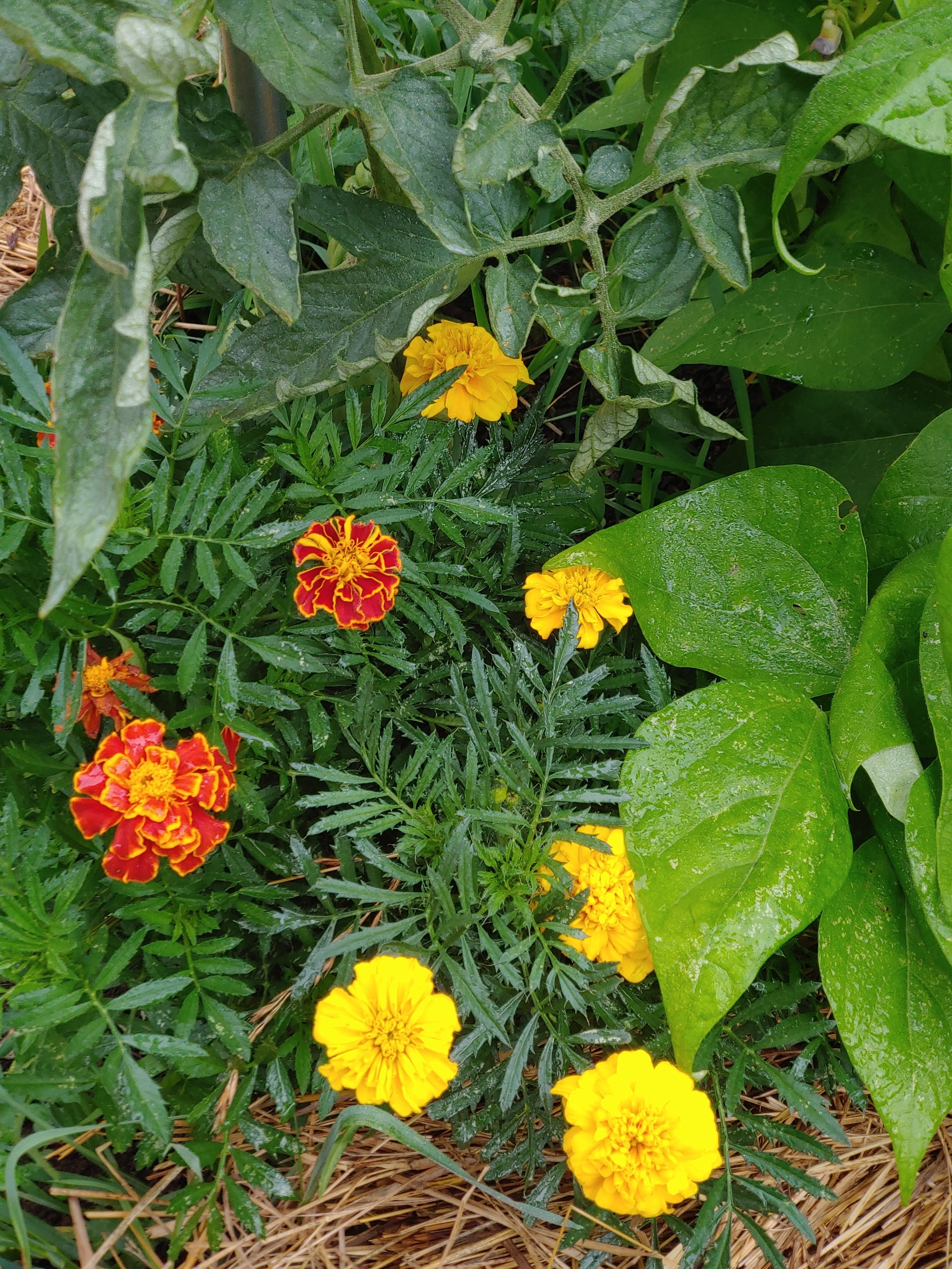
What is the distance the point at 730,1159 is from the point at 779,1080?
0.34 ft

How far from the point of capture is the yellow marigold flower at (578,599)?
2.67 feet

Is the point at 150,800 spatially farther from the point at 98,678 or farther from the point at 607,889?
the point at 607,889

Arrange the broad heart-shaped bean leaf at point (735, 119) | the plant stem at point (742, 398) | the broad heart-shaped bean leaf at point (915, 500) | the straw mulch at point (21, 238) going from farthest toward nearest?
the straw mulch at point (21, 238), the plant stem at point (742, 398), the broad heart-shaped bean leaf at point (915, 500), the broad heart-shaped bean leaf at point (735, 119)

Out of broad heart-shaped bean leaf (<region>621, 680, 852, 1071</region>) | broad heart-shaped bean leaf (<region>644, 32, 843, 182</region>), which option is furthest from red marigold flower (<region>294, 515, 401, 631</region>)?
broad heart-shaped bean leaf (<region>644, 32, 843, 182</region>)

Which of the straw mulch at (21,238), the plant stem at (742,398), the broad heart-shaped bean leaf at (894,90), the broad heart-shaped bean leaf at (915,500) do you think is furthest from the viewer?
the straw mulch at (21,238)

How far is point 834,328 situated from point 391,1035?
0.74m

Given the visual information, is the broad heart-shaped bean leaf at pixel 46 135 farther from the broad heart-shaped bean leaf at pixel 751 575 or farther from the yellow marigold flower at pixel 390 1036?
the yellow marigold flower at pixel 390 1036

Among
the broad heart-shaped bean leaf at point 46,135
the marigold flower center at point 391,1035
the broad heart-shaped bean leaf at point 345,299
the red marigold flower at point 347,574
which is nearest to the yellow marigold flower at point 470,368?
the broad heart-shaped bean leaf at point 345,299

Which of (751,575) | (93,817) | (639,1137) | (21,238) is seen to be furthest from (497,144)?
(21,238)

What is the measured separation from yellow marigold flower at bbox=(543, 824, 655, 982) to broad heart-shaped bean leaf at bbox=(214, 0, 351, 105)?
0.55m

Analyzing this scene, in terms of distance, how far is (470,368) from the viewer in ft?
2.84

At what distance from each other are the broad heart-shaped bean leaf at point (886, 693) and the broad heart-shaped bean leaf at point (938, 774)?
0.06 ft

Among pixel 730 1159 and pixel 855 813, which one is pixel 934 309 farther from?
pixel 730 1159

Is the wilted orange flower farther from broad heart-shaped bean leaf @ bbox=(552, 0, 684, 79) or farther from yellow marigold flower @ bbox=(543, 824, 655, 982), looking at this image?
broad heart-shaped bean leaf @ bbox=(552, 0, 684, 79)
